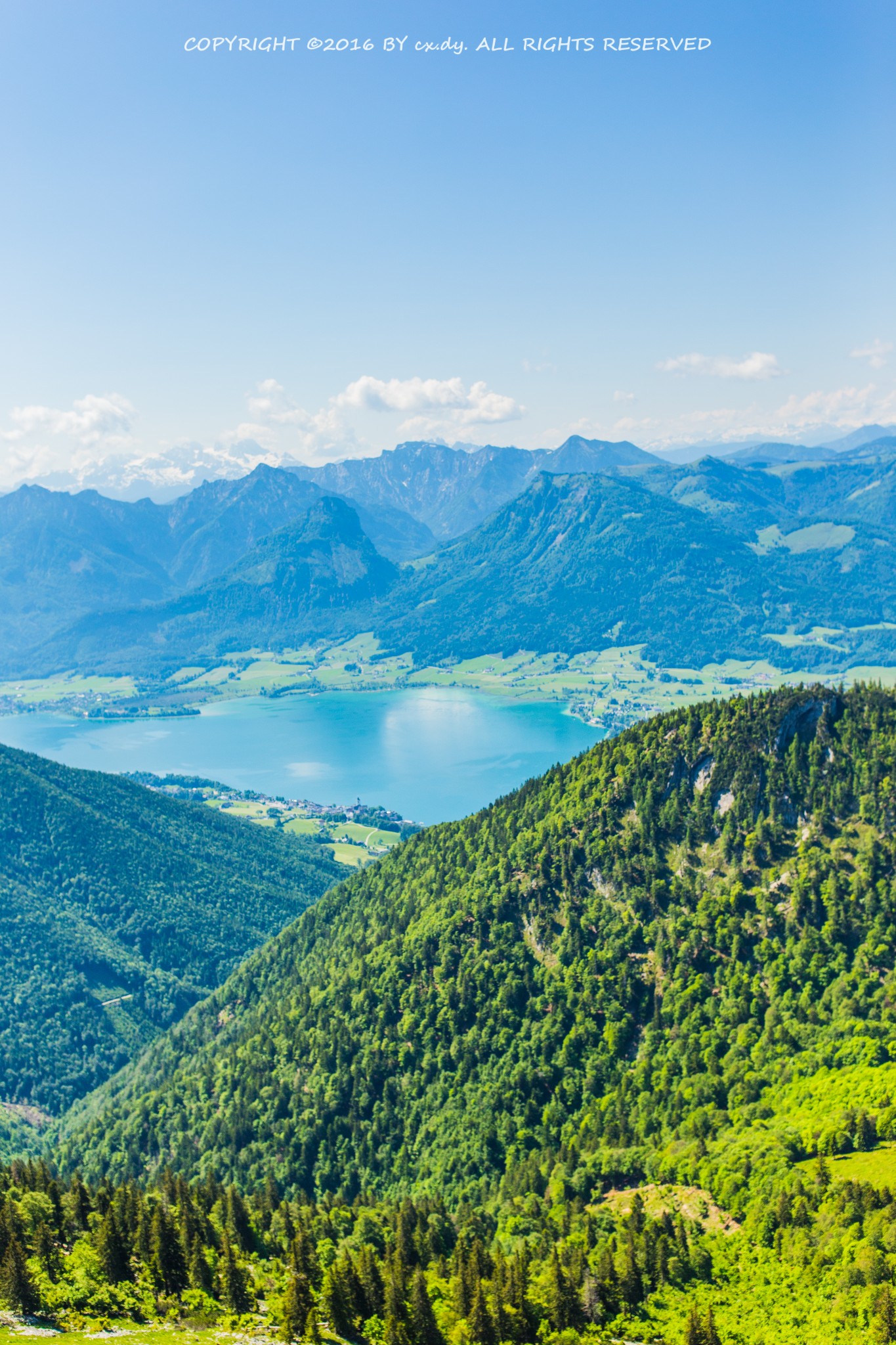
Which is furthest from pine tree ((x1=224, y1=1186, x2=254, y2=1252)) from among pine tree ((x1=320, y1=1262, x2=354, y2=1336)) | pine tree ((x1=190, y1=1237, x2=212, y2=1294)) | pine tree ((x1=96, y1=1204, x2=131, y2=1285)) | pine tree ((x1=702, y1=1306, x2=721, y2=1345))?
pine tree ((x1=702, y1=1306, x2=721, y2=1345))

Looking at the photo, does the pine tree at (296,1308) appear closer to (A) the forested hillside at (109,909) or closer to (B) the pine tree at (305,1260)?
(B) the pine tree at (305,1260)

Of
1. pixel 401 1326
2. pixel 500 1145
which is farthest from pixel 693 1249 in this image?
pixel 500 1145

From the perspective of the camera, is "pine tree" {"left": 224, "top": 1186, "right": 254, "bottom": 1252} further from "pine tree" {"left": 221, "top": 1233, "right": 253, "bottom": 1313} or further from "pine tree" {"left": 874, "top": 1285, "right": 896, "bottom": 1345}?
"pine tree" {"left": 874, "top": 1285, "right": 896, "bottom": 1345}

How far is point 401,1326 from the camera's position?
45438mm

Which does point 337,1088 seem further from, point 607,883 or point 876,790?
point 876,790

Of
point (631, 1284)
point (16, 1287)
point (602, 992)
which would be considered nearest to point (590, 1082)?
point (602, 992)

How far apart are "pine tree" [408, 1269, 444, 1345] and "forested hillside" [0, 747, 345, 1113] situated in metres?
77.1

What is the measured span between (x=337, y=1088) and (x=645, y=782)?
3716cm

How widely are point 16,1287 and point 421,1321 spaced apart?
17.8 m

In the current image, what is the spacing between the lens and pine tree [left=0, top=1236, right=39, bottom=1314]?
41.8 metres

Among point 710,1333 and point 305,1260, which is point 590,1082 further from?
point 710,1333

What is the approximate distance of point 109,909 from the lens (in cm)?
15900

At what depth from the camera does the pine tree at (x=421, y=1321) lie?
1791 inches

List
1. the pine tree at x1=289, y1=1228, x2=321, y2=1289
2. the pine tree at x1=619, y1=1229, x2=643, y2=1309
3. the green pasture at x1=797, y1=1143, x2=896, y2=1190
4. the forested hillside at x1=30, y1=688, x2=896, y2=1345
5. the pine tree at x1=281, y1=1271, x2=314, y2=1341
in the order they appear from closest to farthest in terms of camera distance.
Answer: the pine tree at x1=281, y1=1271, x2=314, y2=1341 → the forested hillside at x1=30, y1=688, x2=896, y2=1345 → the pine tree at x1=619, y1=1229, x2=643, y2=1309 → the green pasture at x1=797, y1=1143, x2=896, y2=1190 → the pine tree at x1=289, y1=1228, x2=321, y2=1289
